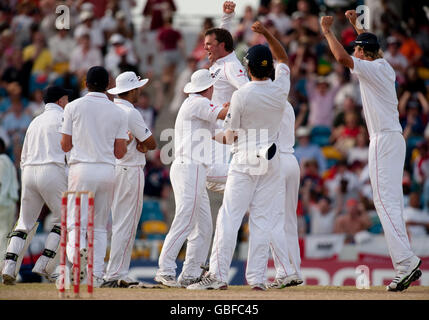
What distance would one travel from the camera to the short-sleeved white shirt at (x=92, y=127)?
37.9ft

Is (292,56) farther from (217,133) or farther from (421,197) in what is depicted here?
(217,133)

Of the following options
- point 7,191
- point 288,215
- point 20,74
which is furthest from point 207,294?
point 20,74

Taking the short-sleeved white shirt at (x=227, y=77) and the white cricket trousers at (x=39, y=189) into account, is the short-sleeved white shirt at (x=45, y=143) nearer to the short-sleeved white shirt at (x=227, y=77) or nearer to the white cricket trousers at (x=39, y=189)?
the white cricket trousers at (x=39, y=189)

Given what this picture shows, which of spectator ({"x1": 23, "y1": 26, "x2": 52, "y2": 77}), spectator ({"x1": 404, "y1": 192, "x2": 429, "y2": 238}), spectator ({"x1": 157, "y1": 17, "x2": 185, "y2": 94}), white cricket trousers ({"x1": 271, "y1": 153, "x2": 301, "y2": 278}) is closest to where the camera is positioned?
white cricket trousers ({"x1": 271, "y1": 153, "x2": 301, "y2": 278})

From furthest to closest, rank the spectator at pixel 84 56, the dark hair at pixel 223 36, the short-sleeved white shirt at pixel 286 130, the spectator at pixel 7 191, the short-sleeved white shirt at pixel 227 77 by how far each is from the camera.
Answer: the spectator at pixel 84 56 → the spectator at pixel 7 191 → the dark hair at pixel 223 36 → the short-sleeved white shirt at pixel 227 77 → the short-sleeved white shirt at pixel 286 130

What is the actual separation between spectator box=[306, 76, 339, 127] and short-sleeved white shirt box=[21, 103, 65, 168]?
10.1m

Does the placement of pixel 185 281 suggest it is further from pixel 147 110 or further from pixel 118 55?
pixel 118 55

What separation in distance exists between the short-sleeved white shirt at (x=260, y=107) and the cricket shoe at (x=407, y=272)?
7.25 ft

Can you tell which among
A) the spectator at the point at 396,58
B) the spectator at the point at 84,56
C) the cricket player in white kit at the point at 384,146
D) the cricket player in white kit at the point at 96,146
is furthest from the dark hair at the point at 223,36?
the spectator at the point at 84,56

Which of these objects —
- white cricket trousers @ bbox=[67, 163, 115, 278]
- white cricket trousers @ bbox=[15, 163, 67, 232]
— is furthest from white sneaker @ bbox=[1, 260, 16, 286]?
white cricket trousers @ bbox=[67, 163, 115, 278]

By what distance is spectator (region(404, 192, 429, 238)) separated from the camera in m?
18.3

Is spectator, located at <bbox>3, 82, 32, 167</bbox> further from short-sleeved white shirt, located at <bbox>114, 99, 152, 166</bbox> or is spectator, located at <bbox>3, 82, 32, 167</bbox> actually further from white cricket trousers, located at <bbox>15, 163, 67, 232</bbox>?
short-sleeved white shirt, located at <bbox>114, 99, 152, 166</bbox>

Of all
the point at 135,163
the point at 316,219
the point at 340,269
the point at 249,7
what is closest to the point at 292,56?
the point at 249,7

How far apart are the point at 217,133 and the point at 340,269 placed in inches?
267
